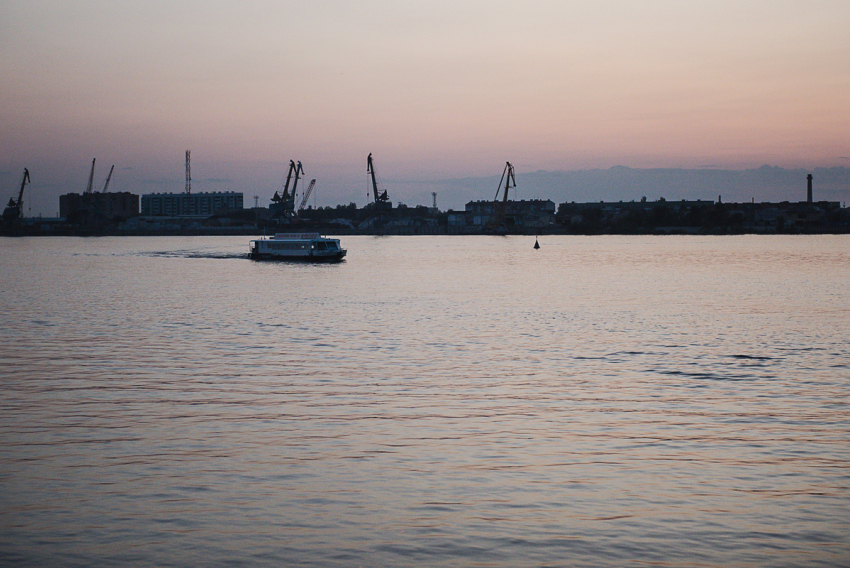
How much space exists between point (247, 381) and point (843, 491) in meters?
14.4

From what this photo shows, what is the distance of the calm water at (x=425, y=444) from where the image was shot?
10.0 m

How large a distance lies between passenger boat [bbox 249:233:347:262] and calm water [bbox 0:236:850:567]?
6606 centimetres

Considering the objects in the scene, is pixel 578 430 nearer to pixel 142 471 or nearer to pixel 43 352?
→ pixel 142 471

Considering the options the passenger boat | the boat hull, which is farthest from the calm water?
the passenger boat

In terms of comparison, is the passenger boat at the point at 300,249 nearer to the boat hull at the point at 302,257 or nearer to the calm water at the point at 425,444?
the boat hull at the point at 302,257

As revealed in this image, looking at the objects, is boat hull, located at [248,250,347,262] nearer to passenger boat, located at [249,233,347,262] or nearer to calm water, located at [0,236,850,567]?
passenger boat, located at [249,233,347,262]

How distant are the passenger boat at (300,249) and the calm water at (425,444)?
66.1 m

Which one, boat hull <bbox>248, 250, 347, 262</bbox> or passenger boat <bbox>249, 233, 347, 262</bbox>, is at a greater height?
passenger boat <bbox>249, 233, 347, 262</bbox>

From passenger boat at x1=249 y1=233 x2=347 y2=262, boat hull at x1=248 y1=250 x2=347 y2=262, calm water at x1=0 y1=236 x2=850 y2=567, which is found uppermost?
passenger boat at x1=249 y1=233 x2=347 y2=262

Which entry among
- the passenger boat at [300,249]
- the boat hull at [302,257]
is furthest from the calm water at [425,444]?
the passenger boat at [300,249]

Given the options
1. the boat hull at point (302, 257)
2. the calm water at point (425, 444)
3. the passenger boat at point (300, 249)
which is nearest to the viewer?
the calm water at point (425, 444)

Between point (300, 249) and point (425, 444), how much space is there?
298ft

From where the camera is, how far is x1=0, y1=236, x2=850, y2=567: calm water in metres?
10.0

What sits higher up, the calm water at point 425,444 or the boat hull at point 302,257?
the boat hull at point 302,257
